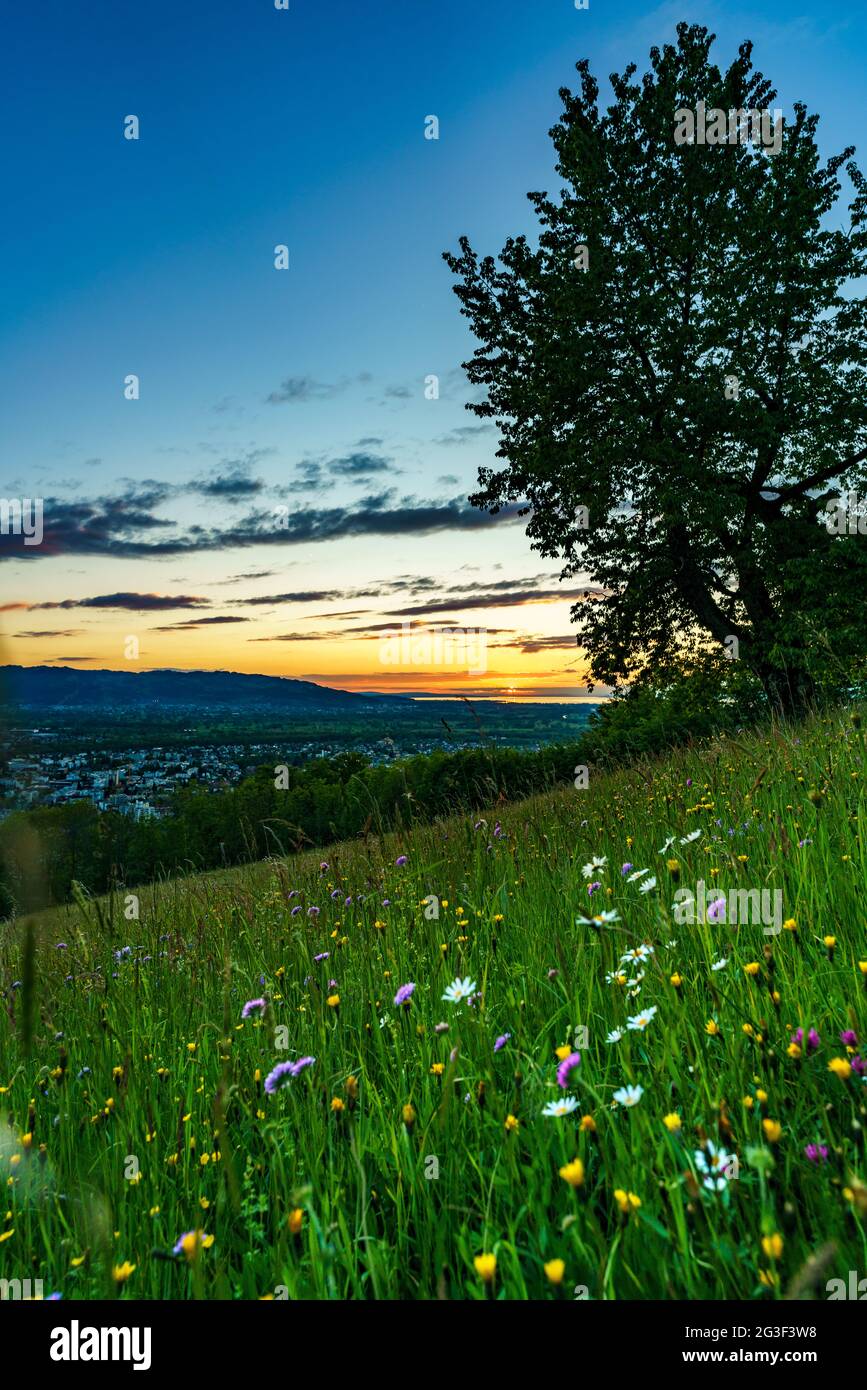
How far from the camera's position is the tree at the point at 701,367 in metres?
17.7

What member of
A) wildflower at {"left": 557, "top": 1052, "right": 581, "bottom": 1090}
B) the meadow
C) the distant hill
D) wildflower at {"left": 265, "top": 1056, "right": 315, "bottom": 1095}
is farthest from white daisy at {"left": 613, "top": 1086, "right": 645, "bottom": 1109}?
the distant hill

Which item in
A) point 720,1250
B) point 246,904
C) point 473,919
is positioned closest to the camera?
point 720,1250

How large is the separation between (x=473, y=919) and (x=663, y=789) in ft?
9.88

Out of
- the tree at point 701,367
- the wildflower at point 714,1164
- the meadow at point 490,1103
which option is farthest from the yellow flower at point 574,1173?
the tree at point 701,367

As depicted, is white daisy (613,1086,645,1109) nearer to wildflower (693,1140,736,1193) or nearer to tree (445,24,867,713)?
wildflower (693,1140,736,1193)

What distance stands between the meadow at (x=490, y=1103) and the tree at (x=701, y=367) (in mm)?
15110

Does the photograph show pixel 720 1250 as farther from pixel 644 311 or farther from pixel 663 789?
pixel 644 311

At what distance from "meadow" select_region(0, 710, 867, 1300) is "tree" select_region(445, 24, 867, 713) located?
1511 cm

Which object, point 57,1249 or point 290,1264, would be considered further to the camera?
point 57,1249

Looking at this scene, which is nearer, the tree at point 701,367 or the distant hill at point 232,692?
the tree at point 701,367

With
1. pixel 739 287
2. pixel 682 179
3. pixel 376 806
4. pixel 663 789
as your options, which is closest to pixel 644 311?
pixel 739 287

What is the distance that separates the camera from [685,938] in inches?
117

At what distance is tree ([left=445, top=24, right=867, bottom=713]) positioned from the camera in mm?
17703

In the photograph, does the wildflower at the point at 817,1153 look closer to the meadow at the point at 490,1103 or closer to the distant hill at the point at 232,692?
the meadow at the point at 490,1103
